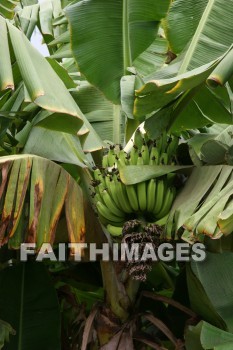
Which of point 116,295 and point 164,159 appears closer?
point 164,159

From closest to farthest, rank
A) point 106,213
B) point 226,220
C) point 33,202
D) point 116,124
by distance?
point 226,220 < point 33,202 < point 106,213 < point 116,124

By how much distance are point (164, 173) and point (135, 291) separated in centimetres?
41

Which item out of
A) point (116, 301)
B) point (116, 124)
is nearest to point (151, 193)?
point (116, 301)

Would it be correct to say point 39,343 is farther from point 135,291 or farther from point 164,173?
point 164,173

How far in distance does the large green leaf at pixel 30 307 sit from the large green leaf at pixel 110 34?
610mm

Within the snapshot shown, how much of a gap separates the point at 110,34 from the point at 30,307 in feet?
2.86

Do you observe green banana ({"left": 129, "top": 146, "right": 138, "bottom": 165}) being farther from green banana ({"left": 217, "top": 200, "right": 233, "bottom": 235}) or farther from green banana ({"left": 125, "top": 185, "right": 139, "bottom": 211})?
green banana ({"left": 217, "top": 200, "right": 233, "bottom": 235})

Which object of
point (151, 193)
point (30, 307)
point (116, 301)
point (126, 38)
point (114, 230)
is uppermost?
point (126, 38)

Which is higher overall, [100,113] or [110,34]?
[110,34]

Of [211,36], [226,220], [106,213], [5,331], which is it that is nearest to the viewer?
[226,220]

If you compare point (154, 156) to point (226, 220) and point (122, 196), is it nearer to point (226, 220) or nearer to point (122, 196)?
point (122, 196)

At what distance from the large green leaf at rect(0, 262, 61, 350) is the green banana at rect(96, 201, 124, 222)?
414 millimetres

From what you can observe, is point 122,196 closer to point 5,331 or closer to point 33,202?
point 33,202

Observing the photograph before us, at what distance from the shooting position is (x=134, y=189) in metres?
1.45
